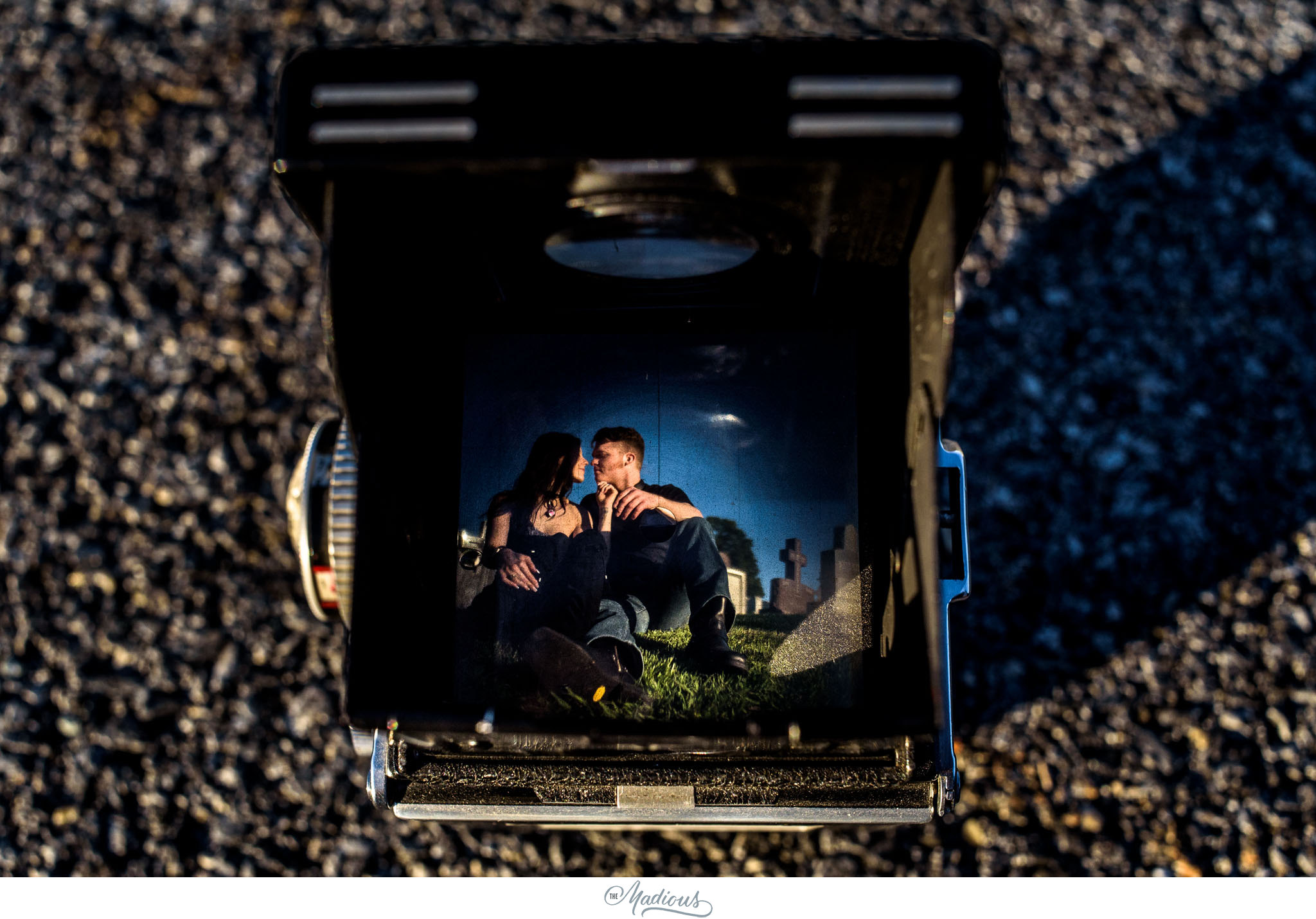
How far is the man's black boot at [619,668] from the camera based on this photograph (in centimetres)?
78

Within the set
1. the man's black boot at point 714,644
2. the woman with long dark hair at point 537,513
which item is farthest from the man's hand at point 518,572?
the man's black boot at point 714,644

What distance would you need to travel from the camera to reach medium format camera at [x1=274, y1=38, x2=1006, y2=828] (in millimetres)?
718

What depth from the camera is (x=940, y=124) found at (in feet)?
1.85

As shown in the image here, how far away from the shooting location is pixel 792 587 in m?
0.79

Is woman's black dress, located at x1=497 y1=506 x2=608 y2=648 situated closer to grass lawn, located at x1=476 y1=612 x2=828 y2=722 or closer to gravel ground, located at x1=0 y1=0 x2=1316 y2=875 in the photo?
grass lawn, located at x1=476 y1=612 x2=828 y2=722

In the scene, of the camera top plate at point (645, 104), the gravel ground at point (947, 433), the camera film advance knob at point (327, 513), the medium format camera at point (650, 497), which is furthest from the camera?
the gravel ground at point (947, 433)

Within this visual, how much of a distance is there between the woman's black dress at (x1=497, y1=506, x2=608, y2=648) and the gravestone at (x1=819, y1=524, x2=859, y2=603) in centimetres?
19

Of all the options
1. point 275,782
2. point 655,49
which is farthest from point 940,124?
point 275,782
